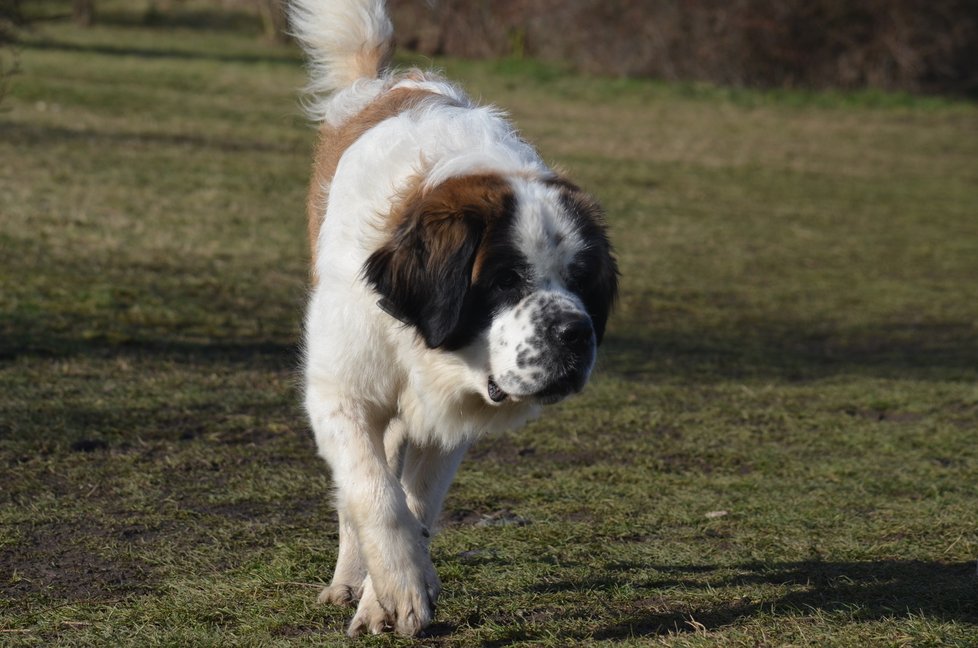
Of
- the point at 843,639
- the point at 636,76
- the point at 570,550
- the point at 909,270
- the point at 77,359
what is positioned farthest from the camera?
the point at 636,76

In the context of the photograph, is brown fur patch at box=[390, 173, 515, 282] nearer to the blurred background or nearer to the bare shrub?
the bare shrub

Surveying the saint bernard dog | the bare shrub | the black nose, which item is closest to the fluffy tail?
the saint bernard dog

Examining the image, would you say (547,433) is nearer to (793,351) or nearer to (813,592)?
(813,592)

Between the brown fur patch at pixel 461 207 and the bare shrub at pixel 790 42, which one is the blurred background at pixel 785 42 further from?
the brown fur patch at pixel 461 207

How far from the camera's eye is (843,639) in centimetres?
363

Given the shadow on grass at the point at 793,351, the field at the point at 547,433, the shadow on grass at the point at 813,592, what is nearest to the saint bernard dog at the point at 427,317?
the field at the point at 547,433

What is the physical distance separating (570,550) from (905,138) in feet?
54.5

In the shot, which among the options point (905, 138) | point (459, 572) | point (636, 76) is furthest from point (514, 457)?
point (636, 76)

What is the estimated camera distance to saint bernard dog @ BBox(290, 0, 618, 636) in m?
3.56

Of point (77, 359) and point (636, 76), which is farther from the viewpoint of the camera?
point (636, 76)

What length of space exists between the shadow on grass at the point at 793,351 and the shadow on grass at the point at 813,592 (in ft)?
9.84

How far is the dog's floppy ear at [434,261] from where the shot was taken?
11.7 feet

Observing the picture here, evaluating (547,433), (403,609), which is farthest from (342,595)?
(547,433)

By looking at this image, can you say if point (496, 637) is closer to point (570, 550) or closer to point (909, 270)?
point (570, 550)
